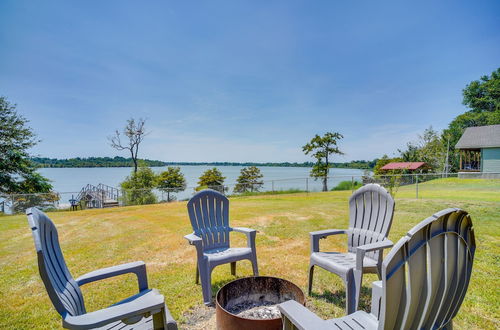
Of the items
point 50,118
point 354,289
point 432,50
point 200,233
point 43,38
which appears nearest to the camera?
point 354,289

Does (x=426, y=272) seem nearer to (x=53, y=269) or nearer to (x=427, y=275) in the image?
(x=427, y=275)

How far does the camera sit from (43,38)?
8.71m

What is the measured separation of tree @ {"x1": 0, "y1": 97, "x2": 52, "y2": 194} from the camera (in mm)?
13945

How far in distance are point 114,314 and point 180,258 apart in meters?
3.15

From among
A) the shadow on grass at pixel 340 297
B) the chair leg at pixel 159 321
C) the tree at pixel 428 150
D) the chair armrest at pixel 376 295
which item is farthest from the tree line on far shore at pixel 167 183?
the tree at pixel 428 150

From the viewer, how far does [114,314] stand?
1168mm

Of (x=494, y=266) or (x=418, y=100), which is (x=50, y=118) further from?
(x=418, y=100)

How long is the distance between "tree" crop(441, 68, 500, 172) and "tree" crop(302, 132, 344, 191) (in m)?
18.1

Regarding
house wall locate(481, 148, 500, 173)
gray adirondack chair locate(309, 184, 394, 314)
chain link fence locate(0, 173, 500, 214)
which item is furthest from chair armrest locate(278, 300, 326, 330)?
house wall locate(481, 148, 500, 173)

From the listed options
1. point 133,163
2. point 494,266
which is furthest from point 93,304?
point 133,163

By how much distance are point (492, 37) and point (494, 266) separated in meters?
31.1

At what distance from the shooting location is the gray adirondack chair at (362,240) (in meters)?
2.18

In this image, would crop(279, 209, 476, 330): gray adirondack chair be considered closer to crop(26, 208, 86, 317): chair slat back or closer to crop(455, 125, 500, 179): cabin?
crop(26, 208, 86, 317): chair slat back

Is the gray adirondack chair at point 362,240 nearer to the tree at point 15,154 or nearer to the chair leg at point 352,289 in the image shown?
the chair leg at point 352,289
